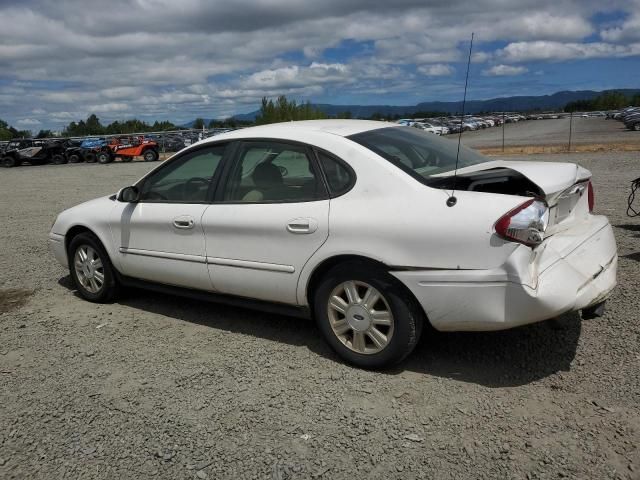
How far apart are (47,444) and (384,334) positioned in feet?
6.59

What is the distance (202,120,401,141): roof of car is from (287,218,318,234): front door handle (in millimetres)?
665

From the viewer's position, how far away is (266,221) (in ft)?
13.4

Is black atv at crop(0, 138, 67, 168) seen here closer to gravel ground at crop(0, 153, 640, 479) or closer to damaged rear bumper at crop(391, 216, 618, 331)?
gravel ground at crop(0, 153, 640, 479)

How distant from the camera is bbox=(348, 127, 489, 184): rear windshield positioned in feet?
12.6

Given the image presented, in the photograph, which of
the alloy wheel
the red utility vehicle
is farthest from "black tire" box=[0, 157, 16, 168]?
the alloy wheel

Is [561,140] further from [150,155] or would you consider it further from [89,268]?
[89,268]

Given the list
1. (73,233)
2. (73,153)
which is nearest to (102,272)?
(73,233)

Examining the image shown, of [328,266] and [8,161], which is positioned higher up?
[328,266]

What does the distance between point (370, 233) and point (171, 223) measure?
1.85 m

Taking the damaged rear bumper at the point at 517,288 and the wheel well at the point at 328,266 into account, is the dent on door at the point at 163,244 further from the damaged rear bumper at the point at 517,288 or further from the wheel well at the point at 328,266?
the damaged rear bumper at the point at 517,288

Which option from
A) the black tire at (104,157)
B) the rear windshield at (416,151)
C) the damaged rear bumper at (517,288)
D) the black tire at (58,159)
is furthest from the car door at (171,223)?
the black tire at (58,159)

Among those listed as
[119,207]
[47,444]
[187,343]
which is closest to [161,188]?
[119,207]

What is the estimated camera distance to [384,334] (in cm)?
371

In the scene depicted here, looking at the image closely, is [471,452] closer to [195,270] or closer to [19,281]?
[195,270]
